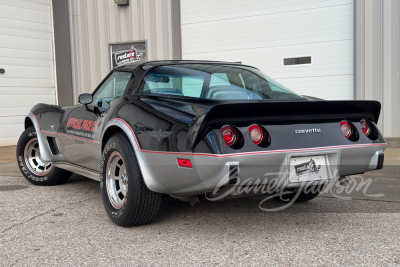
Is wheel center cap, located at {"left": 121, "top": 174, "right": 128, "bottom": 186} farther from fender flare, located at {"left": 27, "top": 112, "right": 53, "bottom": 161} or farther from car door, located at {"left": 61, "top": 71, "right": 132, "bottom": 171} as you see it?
fender flare, located at {"left": 27, "top": 112, "right": 53, "bottom": 161}

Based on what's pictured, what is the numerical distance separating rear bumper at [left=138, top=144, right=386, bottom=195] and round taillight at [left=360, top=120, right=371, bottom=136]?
114 millimetres

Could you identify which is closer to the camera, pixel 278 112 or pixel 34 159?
pixel 278 112

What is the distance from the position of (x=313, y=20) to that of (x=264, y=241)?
7.17m

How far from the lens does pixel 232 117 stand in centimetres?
295

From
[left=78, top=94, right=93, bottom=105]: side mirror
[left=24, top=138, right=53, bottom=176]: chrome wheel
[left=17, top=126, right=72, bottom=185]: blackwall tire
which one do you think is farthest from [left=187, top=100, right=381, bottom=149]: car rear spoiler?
[left=24, top=138, right=53, bottom=176]: chrome wheel

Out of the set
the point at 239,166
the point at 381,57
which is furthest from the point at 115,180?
the point at 381,57

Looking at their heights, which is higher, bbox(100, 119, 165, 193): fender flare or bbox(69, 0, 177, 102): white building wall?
bbox(69, 0, 177, 102): white building wall

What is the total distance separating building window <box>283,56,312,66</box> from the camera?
9.42 metres

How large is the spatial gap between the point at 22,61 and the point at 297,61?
654 centimetres

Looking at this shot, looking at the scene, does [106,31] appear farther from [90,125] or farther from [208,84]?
[208,84]

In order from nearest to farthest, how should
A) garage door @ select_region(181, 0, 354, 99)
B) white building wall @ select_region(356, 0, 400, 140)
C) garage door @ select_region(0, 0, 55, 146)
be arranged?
white building wall @ select_region(356, 0, 400, 140) → garage door @ select_region(181, 0, 354, 99) → garage door @ select_region(0, 0, 55, 146)

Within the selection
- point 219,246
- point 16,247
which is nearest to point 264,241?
point 219,246

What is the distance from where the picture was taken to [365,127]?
3447mm

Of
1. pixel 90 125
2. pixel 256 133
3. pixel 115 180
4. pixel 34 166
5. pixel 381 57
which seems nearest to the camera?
pixel 256 133
